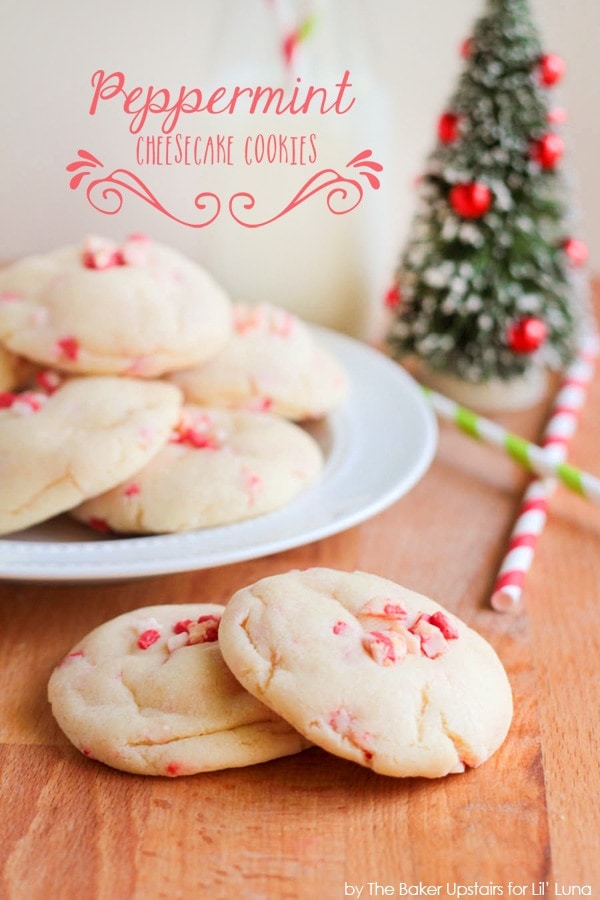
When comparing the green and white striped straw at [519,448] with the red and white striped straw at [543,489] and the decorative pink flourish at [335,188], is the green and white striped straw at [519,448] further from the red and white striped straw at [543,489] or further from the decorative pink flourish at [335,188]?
the decorative pink flourish at [335,188]

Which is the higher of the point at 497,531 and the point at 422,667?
the point at 422,667

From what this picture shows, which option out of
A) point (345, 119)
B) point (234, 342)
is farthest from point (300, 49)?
point (234, 342)

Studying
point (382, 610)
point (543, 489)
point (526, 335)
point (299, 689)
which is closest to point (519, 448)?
point (543, 489)

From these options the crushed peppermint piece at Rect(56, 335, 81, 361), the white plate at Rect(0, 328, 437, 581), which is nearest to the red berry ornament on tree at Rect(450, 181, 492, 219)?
the white plate at Rect(0, 328, 437, 581)

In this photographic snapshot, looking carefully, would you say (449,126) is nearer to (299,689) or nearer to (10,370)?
(10,370)

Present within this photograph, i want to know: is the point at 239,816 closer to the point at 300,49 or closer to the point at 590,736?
the point at 590,736

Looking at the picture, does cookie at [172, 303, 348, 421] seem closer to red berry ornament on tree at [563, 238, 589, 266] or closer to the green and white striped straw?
the green and white striped straw
